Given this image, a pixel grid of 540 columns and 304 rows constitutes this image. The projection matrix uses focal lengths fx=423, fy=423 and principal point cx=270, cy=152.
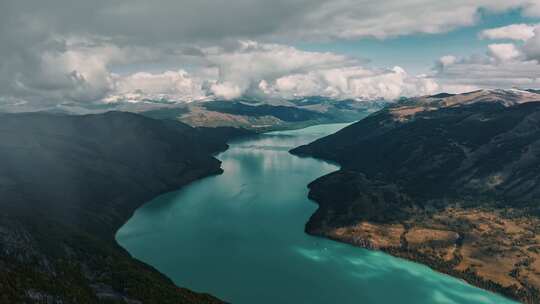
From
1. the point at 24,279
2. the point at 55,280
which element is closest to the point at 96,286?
the point at 55,280

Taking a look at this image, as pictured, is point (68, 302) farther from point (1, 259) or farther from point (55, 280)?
point (1, 259)

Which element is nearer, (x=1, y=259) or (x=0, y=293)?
(x=0, y=293)

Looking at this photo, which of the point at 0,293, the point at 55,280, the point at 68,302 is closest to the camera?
the point at 0,293

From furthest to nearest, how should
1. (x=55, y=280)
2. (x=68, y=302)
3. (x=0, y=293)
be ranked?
(x=55, y=280)
(x=68, y=302)
(x=0, y=293)

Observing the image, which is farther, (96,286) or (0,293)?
(96,286)

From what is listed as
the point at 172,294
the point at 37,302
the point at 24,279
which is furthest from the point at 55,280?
the point at 172,294

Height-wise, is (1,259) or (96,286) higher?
(1,259)

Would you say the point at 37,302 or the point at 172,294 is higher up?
the point at 37,302

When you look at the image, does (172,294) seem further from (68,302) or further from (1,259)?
(1,259)

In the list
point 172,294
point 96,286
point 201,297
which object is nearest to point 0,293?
point 96,286
